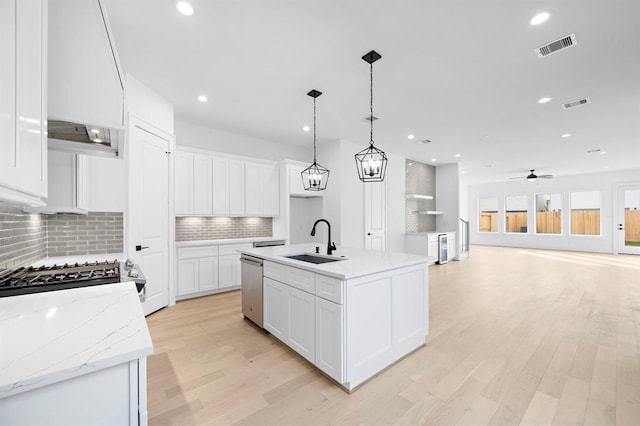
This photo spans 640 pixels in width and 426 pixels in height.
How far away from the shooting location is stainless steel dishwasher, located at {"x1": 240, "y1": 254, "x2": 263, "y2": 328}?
9.91 feet

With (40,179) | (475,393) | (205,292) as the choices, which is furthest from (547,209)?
(40,179)

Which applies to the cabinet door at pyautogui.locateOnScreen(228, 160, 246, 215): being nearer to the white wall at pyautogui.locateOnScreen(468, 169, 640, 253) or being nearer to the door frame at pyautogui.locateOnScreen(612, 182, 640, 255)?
the white wall at pyautogui.locateOnScreen(468, 169, 640, 253)

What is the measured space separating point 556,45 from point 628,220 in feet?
33.2

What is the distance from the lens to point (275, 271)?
9.00 ft

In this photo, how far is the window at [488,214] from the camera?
11547 millimetres

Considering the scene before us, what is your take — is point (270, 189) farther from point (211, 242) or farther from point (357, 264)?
point (357, 264)

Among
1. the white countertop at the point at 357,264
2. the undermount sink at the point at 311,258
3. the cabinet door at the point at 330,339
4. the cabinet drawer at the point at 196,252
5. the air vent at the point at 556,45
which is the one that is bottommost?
the cabinet door at the point at 330,339

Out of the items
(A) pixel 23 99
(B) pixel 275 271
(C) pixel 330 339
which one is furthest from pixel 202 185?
(A) pixel 23 99

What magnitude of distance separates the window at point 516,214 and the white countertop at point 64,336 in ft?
42.9

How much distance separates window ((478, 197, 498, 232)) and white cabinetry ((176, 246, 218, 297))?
11588mm

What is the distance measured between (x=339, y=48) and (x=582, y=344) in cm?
384

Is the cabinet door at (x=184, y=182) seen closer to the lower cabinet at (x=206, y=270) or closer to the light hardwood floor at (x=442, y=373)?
the lower cabinet at (x=206, y=270)

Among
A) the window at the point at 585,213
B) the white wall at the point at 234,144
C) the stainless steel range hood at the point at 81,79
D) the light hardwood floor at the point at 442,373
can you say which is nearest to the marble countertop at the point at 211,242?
the light hardwood floor at the point at 442,373

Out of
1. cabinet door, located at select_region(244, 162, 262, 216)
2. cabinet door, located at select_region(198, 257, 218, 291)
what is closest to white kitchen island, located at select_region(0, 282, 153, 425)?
cabinet door, located at select_region(198, 257, 218, 291)
